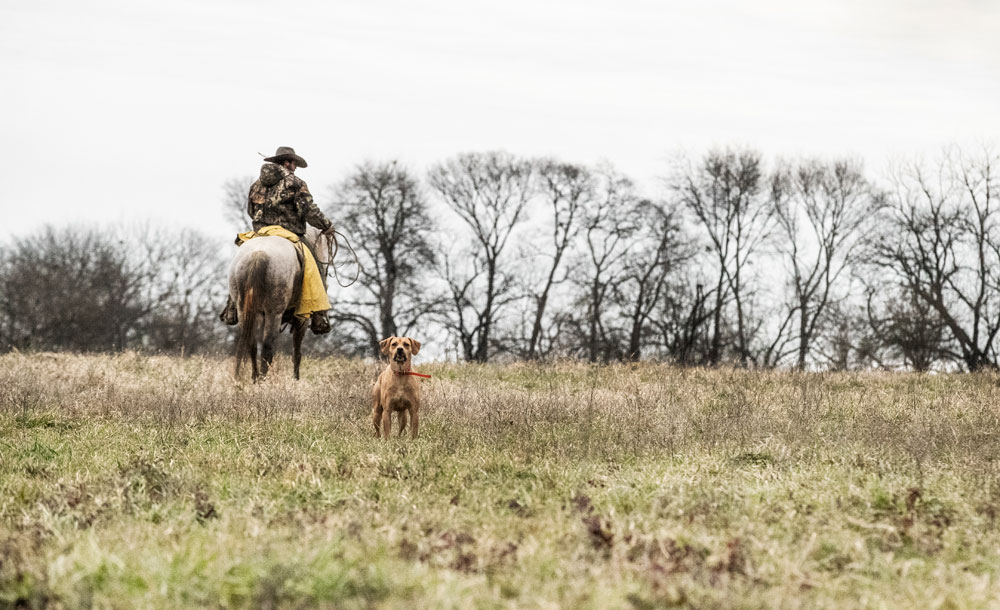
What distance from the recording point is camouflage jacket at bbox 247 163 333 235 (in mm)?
13750

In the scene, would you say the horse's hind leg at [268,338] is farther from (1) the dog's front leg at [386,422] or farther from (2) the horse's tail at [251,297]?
(1) the dog's front leg at [386,422]

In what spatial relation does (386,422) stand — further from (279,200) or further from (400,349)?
(279,200)

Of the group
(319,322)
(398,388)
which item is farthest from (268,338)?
(398,388)

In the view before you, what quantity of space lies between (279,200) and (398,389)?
19.0 feet

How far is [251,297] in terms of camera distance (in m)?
12.7

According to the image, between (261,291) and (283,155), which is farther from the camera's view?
(283,155)

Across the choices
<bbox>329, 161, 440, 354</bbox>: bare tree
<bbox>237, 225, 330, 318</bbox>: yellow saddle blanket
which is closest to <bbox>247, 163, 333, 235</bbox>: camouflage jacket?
<bbox>237, 225, 330, 318</bbox>: yellow saddle blanket

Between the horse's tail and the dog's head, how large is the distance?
13.5 ft

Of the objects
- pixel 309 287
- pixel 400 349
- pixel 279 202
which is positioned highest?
pixel 279 202

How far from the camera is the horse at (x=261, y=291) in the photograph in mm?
12766

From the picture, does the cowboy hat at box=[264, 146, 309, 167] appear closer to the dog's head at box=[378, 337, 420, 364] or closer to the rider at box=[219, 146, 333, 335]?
the rider at box=[219, 146, 333, 335]

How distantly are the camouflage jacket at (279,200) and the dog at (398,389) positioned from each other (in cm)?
528

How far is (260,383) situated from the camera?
1260 cm

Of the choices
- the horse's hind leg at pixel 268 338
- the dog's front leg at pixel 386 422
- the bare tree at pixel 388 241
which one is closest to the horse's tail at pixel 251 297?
the horse's hind leg at pixel 268 338
